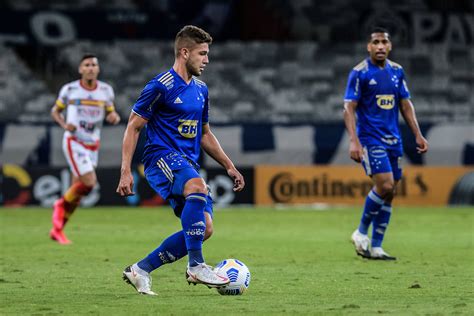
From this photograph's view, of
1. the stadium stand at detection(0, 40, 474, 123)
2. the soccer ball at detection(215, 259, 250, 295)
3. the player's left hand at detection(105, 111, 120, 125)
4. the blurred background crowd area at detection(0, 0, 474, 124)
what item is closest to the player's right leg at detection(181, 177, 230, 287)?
the soccer ball at detection(215, 259, 250, 295)

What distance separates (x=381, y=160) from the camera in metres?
11.2

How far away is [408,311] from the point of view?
683 cm

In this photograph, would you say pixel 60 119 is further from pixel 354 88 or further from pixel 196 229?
pixel 196 229

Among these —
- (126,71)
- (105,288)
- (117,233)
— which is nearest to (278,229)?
(117,233)

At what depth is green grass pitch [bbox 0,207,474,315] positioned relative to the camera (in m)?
7.17

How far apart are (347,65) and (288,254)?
660 inches

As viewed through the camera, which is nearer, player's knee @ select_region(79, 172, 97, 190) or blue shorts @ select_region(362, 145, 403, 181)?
blue shorts @ select_region(362, 145, 403, 181)

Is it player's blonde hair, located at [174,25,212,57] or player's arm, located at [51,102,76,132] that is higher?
player's blonde hair, located at [174,25,212,57]

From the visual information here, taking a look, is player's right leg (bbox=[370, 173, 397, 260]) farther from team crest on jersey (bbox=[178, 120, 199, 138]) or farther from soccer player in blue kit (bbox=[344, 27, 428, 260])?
team crest on jersey (bbox=[178, 120, 199, 138])

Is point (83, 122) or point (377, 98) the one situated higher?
point (377, 98)

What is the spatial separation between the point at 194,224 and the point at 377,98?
4.40m

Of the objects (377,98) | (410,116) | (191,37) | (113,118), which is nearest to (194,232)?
(191,37)

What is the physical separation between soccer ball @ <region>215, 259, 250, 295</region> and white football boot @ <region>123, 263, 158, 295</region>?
0.54 metres

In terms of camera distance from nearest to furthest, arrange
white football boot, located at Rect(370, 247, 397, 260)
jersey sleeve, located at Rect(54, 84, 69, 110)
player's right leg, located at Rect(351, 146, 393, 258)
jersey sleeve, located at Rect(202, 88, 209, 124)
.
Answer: jersey sleeve, located at Rect(202, 88, 209, 124)
white football boot, located at Rect(370, 247, 397, 260)
player's right leg, located at Rect(351, 146, 393, 258)
jersey sleeve, located at Rect(54, 84, 69, 110)
